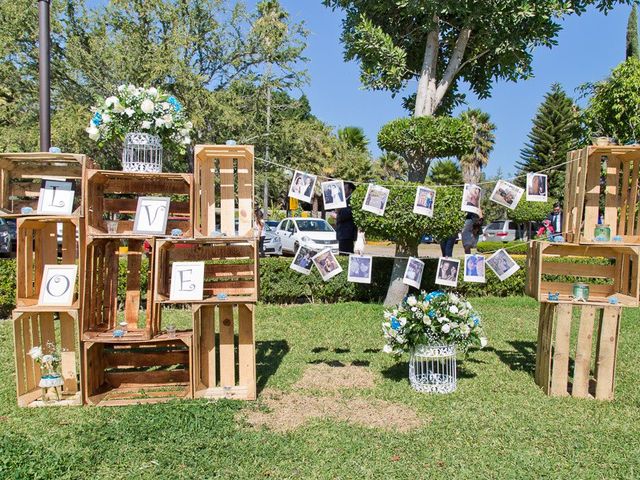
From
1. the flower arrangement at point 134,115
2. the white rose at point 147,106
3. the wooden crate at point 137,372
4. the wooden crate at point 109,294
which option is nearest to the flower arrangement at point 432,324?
the wooden crate at point 137,372

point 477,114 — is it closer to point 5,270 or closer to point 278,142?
point 278,142

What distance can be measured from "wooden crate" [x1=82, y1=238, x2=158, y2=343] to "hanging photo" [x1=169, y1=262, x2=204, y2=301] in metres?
0.25

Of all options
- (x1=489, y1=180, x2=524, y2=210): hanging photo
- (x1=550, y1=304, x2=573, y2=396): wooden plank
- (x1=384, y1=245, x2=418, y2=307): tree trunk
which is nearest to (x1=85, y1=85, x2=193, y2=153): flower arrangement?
(x1=489, y1=180, x2=524, y2=210): hanging photo

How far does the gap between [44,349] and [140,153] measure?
213 cm

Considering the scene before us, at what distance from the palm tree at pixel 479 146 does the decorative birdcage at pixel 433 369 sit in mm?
33601

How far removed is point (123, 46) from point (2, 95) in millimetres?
4693

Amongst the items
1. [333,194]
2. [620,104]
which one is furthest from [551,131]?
[333,194]

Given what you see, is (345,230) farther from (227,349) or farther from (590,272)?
(227,349)

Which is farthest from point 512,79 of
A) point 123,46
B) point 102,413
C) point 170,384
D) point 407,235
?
point 123,46

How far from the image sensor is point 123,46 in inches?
570

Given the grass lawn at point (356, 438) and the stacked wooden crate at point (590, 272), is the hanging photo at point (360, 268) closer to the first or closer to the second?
the grass lawn at point (356, 438)

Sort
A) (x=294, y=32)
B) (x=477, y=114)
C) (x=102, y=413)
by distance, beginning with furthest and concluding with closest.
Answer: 1. (x=477, y=114)
2. (x=294, y=32)
3. (x=102, y=413)

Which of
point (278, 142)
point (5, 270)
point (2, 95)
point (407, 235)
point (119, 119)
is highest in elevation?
point (2, 95)

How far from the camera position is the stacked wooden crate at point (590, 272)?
5.14m
